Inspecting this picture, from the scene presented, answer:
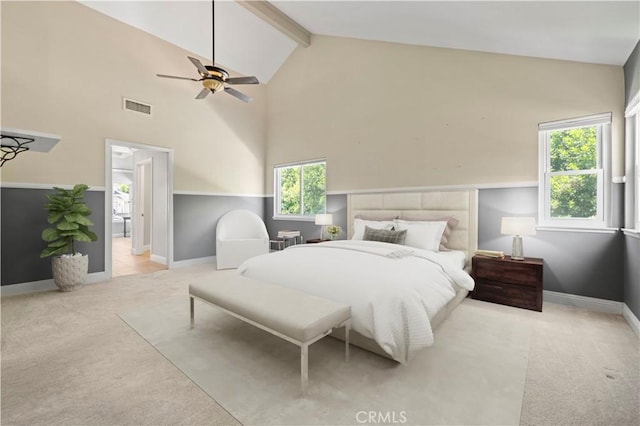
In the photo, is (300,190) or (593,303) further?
(300,190)

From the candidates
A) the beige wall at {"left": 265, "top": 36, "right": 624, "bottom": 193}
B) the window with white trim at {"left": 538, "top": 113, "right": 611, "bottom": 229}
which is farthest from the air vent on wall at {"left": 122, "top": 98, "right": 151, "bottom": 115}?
the window with white trim at {"left": 538, "top": 113, "right": 611, "bottom": 229}

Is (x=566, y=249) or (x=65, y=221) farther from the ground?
(x=65, y=221)

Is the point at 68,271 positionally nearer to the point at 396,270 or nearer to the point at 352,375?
the point at 352,375

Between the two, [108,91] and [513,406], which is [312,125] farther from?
[513,406]

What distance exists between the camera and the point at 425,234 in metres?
3.56

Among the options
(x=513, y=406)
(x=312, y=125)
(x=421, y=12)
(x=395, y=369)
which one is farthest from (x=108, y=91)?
(x=513, y=406)

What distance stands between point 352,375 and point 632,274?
2.94m

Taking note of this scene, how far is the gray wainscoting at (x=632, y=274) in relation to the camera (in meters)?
2.54

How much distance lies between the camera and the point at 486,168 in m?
3.73

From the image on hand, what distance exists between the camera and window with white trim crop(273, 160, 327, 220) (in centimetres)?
576

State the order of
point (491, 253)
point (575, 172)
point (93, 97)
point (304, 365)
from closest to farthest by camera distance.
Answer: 1. point (304, 365)
2. point (575, 172)
3. point (491, 253)
4. point (93, 97)

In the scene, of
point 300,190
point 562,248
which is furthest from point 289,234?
point 562,248

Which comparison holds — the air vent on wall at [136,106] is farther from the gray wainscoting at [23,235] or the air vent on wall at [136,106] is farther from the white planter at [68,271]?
the white planter at [68,271]

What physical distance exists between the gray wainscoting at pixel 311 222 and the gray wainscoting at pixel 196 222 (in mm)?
846
